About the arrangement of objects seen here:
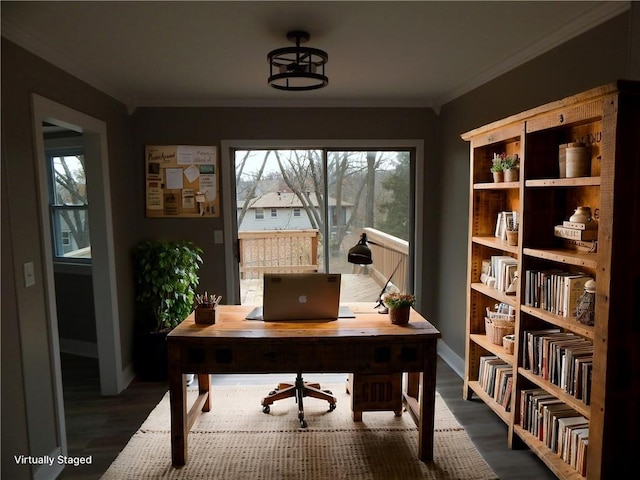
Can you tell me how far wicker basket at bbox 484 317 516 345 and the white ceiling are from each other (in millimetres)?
1681

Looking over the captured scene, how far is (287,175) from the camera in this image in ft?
13.7

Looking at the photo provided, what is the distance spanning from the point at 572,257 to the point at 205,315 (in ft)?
6.35

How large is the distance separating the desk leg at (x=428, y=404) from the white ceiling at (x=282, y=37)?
168 cm

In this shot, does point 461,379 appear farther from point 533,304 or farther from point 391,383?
point 533,304

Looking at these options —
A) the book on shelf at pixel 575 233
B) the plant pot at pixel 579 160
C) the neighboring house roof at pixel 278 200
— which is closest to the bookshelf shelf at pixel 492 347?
the book on shelf at pixel 575 233

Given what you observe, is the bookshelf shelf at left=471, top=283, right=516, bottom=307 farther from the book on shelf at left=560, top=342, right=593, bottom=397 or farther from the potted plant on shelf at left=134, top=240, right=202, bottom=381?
the potted plant on shelf at left=134, top=240, right=202, bottom=381

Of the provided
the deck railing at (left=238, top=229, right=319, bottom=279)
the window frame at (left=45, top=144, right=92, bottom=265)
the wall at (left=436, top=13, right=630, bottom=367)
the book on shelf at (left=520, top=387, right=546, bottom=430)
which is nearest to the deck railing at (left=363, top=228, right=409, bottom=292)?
the wall at (left=436, top=13, right=630, bottom=367)

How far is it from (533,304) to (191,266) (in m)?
2.64

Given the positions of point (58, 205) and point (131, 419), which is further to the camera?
point (58, 205)

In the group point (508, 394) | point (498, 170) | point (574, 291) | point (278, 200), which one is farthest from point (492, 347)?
point (278, 200)

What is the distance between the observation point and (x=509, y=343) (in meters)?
2.74

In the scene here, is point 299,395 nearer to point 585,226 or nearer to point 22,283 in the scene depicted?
point 22,283

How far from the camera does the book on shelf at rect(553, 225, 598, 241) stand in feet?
6.96

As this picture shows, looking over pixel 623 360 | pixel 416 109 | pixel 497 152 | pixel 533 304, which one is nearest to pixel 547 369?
pixel 533 304
